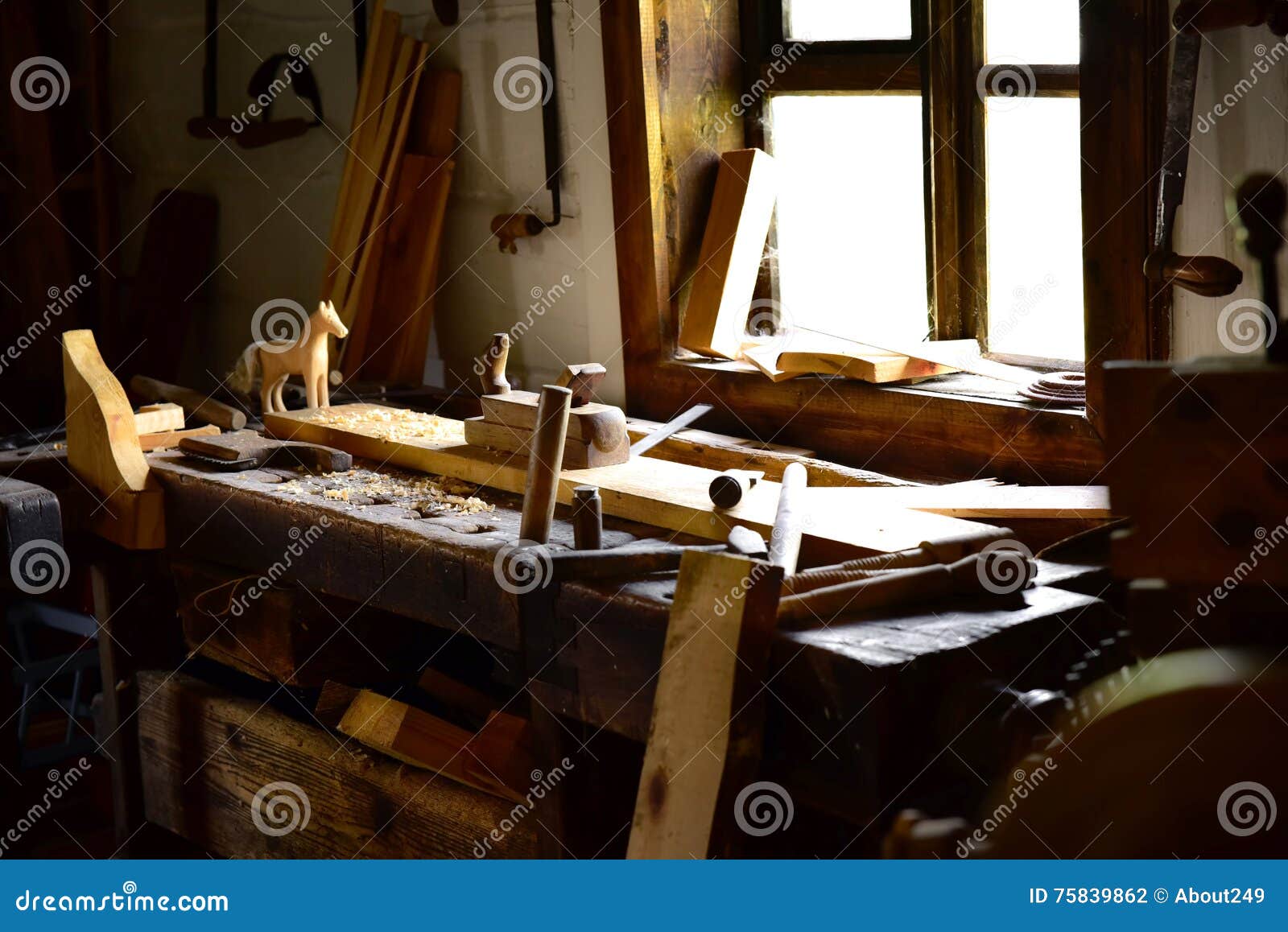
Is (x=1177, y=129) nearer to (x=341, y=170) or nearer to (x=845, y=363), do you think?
(x=845, y=363)

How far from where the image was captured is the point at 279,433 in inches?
151

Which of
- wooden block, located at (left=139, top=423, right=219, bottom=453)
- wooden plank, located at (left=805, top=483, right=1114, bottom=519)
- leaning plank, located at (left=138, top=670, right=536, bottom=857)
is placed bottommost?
leaning plank, located at (left=138, top=670, right=536, bottom=857)

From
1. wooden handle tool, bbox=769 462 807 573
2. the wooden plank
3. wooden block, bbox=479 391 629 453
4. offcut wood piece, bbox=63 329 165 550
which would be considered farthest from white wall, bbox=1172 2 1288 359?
offcut wood piece, bbox=63 329 165 550

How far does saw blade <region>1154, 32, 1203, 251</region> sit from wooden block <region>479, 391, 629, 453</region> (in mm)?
1154

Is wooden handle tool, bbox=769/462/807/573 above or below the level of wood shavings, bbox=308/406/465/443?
below

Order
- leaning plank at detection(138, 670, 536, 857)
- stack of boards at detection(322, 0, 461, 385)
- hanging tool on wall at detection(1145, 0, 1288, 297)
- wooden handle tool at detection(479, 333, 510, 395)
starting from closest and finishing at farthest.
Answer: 1. hanging tool on wall at detection(1145, 0, 1288, 297)
2. leaning plank at detection(138, 670, 536, 857)
3. wooden handle tool at detection(479, 333, 510, 395)
4. stack of boards at detection(322, 0, 461, 385)

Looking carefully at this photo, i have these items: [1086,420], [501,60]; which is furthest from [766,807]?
[501,60]

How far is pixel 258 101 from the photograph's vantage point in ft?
17.3

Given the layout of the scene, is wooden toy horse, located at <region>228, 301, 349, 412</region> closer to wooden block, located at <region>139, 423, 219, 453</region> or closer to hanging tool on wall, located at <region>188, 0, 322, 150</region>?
wooden block, located at <region>139, 423, 219, 453</region>

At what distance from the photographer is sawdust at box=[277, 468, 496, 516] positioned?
10.3 feet

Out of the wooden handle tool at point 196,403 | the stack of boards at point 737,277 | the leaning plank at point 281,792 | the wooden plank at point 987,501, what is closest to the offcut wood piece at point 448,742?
the leaning plank at point 281,792

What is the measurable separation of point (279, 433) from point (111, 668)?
760 millimetres

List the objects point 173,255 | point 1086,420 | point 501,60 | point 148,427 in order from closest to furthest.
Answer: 1. point 1086,420
2. point 148,427
3. point 501,60
4. point 173,255

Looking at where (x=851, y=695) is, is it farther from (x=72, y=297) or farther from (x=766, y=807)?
(x=72, y=297)
